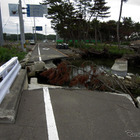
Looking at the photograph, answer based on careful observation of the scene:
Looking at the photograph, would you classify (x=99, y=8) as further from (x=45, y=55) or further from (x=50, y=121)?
(x=50, y=121)

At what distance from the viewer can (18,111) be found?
2627mm

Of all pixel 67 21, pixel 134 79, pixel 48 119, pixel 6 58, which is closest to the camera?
pixel 48 119

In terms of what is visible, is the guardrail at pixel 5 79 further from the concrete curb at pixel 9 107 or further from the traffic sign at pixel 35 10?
the traffic sign at pixel 35 10

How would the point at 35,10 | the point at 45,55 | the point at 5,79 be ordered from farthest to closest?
the point at 35,10
the point at 45,55
the point at 5,79

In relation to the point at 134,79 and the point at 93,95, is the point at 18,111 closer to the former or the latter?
the point at 93,95

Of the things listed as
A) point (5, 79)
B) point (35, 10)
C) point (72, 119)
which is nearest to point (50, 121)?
point (72, 119)

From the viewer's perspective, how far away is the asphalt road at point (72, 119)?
81.5 inches

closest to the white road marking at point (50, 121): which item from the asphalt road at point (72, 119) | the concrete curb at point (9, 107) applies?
the asphalt road at point (72, 119)

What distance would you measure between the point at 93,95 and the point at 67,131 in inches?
70.8

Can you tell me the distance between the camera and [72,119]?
2.49m

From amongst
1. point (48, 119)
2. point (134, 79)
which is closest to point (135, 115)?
point (48, 119)

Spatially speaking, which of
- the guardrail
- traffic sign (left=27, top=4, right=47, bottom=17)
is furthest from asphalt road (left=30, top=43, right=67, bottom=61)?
A: the guardrail

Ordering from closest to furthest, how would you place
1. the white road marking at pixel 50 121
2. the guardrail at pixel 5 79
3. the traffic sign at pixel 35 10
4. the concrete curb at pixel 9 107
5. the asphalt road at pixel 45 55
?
the white road marking at pixel 50 121 < the concrete curb at pixel 9 107 < the guardrail at pixel 5 79 < the asphalt road at pixel 45 55 < the traffic sign at pixel 35 10

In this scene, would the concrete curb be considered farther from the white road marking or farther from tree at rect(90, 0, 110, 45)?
tree at rect(90, 0, 110, 45)
